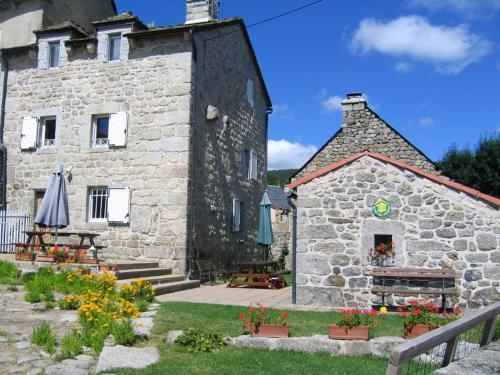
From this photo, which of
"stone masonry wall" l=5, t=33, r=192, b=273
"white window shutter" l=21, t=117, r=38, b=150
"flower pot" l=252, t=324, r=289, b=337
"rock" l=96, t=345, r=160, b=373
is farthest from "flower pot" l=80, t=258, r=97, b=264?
"flower pot" l=252, t=324, r=289, b=337

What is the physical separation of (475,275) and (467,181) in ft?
39.3

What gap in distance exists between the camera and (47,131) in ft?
53.0

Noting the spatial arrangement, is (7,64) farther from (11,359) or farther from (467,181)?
(467,181)

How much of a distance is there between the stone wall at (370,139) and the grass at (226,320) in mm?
11733

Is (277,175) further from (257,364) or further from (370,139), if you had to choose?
(257,364)

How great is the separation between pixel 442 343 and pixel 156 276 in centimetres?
987

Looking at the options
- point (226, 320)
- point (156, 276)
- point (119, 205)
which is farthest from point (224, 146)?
point (226, 320)

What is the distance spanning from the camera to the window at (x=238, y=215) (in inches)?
684

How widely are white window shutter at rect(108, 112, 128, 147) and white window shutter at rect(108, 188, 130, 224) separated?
138cm

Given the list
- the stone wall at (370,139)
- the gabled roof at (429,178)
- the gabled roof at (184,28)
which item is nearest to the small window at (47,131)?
the gabled roof at (184,28)

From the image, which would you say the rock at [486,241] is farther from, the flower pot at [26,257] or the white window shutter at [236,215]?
the flower pot at [26,257]

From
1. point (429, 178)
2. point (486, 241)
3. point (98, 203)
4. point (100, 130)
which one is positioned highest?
point (100, 130)

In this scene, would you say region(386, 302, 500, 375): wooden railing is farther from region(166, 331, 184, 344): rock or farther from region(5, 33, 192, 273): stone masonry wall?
region(5, 33, 192, 273): stone masonry wall

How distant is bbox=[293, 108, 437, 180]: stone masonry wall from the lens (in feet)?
64.5
